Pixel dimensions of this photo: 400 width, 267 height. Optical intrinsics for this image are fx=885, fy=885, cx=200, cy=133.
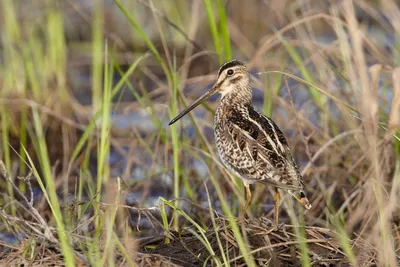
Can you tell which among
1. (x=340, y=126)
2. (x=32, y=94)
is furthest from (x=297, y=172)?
(x=32, y=94)

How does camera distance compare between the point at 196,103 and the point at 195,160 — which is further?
the point at 195,160

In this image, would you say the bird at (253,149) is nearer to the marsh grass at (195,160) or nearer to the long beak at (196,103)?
the long beak at (196,103)

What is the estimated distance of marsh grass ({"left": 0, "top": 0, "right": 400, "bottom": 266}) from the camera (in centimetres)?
364

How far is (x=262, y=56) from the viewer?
6.11 m

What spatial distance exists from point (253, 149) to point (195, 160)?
2224mm

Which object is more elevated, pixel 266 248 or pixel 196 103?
pixel 196 103

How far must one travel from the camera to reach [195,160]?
6.70 m

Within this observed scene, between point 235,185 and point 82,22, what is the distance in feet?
19.2

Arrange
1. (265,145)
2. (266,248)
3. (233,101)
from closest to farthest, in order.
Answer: (266,248) < (265,145) < (233,101)

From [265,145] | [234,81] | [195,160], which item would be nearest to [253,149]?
[265,145]

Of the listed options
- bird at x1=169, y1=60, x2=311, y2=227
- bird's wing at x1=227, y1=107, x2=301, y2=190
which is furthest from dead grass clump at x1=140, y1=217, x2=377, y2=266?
bird's wing at x1=227, y1=107, x2=301, y2=190

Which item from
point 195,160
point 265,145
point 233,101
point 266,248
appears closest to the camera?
point 266,248

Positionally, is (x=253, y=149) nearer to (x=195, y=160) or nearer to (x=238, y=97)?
(x=238, y=97)

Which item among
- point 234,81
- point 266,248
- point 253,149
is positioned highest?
point 234,81
